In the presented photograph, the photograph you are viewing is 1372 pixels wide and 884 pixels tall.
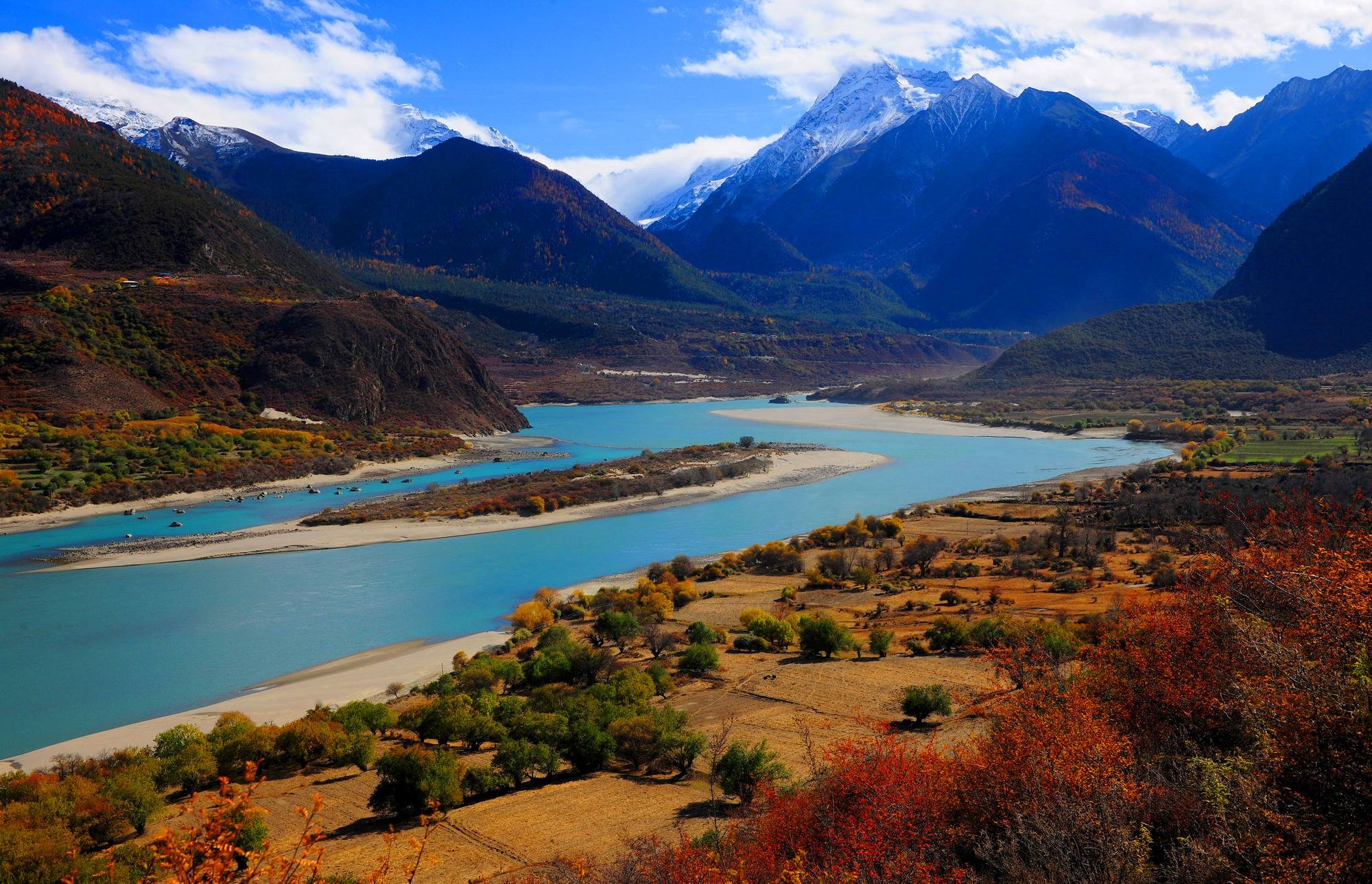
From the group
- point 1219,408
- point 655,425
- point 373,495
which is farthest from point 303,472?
point 1219,408

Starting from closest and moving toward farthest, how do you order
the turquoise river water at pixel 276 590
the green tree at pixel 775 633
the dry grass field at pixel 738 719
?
1. the dry grass field at pixel 738 719
2. the turquoise river water at pixel 276 590
3. the green tree at pixel 775 633

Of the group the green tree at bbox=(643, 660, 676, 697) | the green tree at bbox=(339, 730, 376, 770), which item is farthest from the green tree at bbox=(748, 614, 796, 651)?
the green tree at bbox=(339, 730, 376, 770)

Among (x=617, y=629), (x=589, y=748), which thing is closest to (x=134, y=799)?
(x=589, y=748)

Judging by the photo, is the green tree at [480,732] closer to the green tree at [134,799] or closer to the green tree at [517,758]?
the green tree at [517,758]

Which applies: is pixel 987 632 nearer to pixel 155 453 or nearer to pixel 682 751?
pixel 682 751

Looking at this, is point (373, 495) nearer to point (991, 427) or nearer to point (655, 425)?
point (655, 425)

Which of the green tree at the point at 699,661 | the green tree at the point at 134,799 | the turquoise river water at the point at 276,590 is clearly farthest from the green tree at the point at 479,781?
the turquoise river water at the point at 276,590
